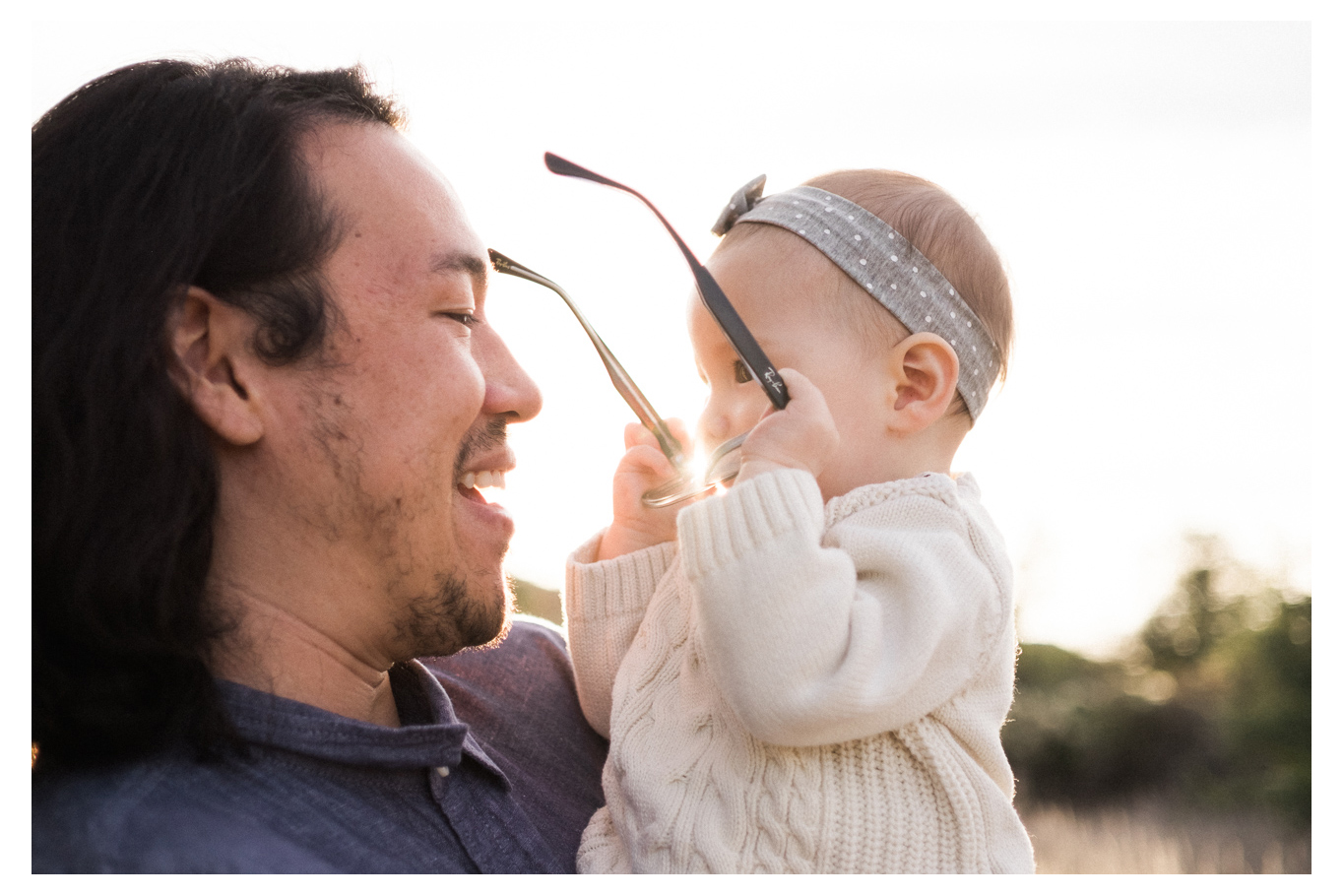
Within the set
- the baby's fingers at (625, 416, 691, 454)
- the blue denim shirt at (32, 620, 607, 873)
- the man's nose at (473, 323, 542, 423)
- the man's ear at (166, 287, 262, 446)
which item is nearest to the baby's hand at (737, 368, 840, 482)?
the baby's fingers at (625, 416, 691, 454)

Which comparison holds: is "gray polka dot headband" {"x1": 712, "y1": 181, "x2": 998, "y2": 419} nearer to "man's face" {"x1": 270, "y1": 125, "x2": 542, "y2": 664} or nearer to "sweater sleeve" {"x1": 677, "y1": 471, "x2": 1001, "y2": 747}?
"sweater sleeve" {"x1": 677, "y1": 471, "x2": 1001, "y2": 747}

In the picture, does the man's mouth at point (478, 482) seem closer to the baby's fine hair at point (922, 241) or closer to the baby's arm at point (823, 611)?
the baby's arm at point (823, 611)

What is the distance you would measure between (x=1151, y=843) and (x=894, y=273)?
3932 mm

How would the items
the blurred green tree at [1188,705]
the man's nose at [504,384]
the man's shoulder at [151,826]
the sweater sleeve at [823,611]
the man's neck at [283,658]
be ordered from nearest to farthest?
the man's shoulder at [151,826] < the sweater sleeve at [823,611] < the man's neck at [283,658] < the man's nose at [504,384] < the blurred green tree at [1188,705]

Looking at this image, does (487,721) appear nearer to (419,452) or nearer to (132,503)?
Result: (419,452)

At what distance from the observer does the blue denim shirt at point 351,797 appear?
49.4 inches

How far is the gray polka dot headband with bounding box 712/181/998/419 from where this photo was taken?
5.93ft

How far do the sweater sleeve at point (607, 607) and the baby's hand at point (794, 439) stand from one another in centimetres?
38

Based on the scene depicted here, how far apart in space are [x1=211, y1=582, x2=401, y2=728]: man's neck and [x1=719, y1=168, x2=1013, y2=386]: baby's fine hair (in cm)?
109

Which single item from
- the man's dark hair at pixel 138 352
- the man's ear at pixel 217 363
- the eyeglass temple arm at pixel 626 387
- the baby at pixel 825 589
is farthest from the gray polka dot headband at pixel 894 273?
the man's ear at pixel 217 363

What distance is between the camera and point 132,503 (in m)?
1.51
